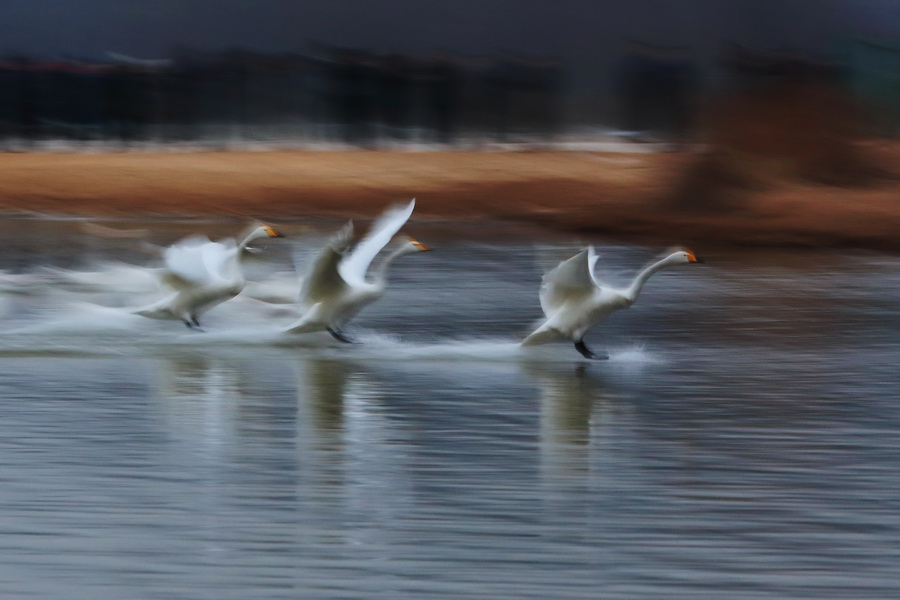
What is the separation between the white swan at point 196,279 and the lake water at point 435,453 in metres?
0.20

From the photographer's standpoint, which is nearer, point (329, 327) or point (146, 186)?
point (329, 327)

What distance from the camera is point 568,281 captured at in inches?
390

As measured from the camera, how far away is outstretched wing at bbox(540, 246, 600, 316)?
9.73 meters

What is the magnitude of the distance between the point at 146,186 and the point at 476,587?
88.5 ft

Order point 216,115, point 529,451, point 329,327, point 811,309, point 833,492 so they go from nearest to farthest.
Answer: point 833,492 < point 529,451 < point 329,327 < point 811,309 < point 216,115

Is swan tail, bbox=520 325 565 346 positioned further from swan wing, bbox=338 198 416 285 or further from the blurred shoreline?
the blurred shoreline

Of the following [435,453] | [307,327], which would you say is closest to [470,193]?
[307,327]

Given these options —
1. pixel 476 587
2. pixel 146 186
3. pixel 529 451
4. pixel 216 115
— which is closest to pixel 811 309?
pixel 529 451

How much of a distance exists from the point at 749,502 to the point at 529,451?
48.4 inches

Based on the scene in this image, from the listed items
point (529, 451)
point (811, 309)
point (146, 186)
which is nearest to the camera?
point (529, 451)

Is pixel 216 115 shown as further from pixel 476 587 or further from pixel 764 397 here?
pixel 476 587

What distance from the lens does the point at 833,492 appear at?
21.6ft

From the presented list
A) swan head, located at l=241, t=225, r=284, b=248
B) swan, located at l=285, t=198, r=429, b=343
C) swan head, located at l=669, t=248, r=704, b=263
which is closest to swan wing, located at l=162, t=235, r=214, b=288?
swan head, located at l=241, t=225, r=284, b=248

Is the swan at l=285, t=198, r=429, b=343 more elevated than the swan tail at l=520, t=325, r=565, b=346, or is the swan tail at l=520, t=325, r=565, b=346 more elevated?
the swan at l=285, t=198, r=429, b=343
